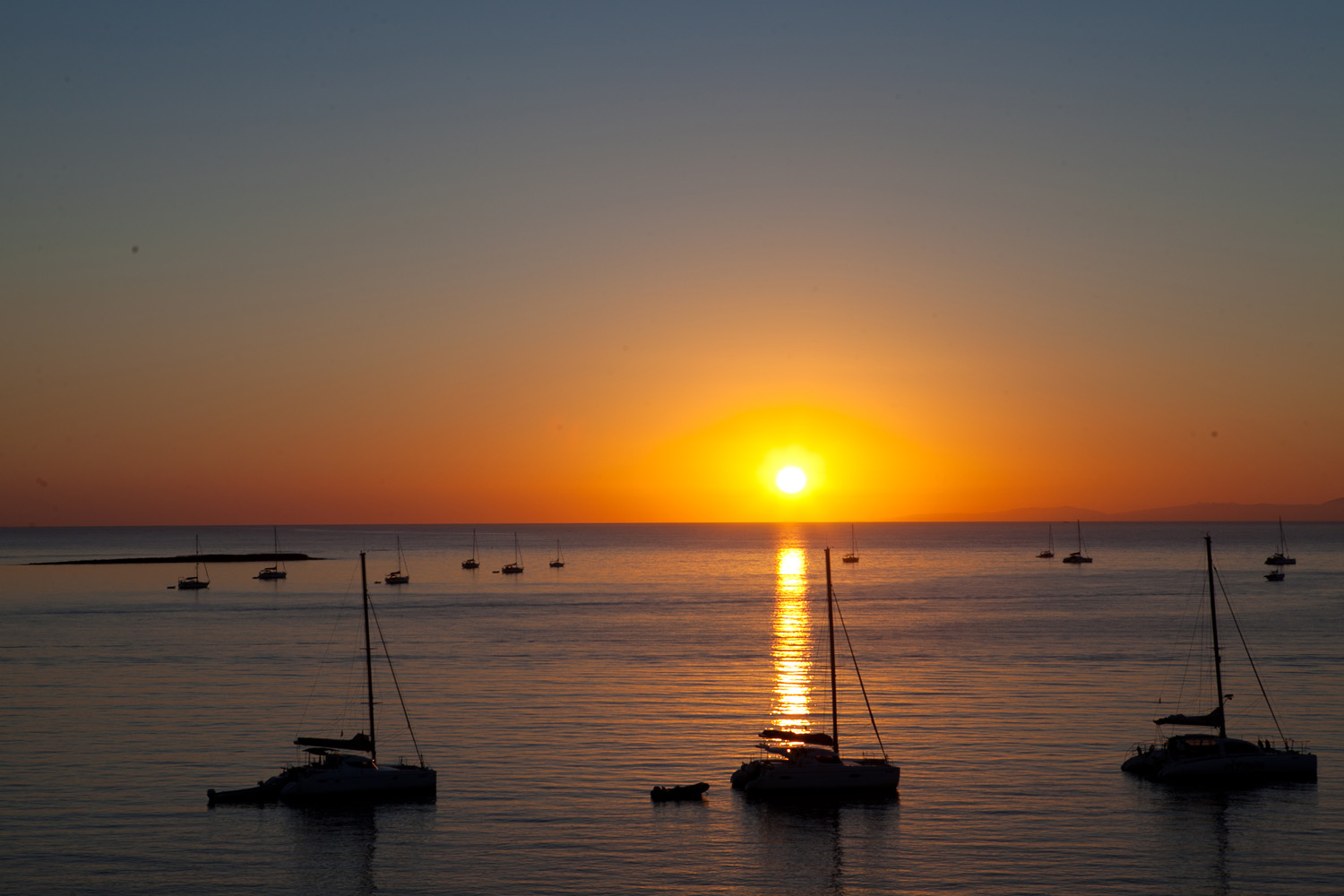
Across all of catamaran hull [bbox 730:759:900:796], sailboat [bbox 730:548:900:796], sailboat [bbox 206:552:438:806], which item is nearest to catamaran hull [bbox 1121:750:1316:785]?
sailboat [bbox 730:548:900:796]

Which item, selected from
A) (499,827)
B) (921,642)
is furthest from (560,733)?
(921,642)

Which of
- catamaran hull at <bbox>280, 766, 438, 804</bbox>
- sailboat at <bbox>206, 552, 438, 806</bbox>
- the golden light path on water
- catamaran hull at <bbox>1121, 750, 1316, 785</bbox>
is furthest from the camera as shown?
the golden light path on water

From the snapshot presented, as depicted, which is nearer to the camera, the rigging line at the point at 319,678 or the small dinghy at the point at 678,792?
the small dinghy at the point at 678,792

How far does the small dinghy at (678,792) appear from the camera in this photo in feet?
177

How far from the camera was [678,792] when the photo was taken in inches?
2132

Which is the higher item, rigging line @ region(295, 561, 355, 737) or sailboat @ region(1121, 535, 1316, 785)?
rigging line @ region(295, 561, 355, 737)

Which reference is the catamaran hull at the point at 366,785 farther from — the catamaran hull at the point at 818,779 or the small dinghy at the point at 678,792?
the catamaran hull at the point at 818,779

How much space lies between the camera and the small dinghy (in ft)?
177

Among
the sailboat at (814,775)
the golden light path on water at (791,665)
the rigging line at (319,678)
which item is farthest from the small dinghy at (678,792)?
the rigging line at (319,678)

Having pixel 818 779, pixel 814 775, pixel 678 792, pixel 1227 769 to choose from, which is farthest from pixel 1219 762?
pixel 678 792

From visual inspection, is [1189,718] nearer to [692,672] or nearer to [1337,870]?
[1337,870]

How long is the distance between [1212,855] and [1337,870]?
4.33 m

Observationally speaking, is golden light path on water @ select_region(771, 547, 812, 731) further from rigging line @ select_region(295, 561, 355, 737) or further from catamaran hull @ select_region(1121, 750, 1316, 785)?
rigging line @ select_region(295, 561, 355, 737)

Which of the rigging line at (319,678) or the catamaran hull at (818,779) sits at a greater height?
the rigging line at (319,678)
